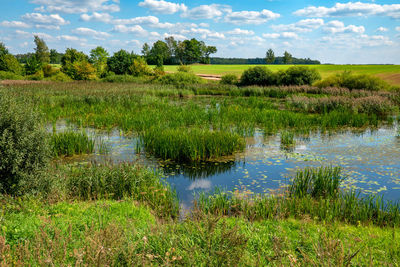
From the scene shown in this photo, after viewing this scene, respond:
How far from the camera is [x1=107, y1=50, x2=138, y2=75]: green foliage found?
195 feet

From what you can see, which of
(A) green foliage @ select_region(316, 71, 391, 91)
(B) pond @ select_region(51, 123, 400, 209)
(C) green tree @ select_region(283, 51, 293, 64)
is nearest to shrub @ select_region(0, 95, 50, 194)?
(B) pond @ select_region(51, 123, 400, 209)

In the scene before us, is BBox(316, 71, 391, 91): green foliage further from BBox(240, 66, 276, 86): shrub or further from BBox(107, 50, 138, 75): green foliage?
BBox(107, 50, 138, 75): green foliage

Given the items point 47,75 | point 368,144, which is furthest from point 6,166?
point 47,75

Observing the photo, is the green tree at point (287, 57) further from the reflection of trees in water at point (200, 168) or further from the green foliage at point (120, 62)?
the reflection of trees in water at point (200, 168)

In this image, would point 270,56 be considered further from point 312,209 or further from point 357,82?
point 312,209

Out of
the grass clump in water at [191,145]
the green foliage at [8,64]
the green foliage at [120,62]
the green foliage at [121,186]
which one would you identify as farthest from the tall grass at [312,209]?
the green foliage at [8,64]

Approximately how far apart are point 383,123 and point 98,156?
1533 centimetres

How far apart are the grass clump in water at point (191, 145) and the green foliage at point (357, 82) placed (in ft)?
67.7

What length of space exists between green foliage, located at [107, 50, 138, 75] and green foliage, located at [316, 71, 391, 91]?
39.3m

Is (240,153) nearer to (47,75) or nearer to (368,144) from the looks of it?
(368,144)

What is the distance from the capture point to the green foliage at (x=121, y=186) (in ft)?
22.2

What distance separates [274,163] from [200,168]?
2433mm

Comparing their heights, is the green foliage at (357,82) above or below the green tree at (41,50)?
below

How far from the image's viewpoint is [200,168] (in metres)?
9.77
